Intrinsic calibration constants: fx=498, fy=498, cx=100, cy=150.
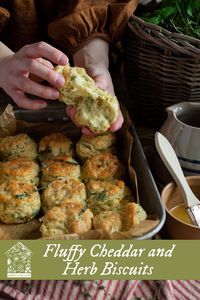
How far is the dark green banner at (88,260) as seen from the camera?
0.97 meters

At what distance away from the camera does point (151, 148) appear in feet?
4.60

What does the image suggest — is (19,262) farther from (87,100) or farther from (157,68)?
(157,68)

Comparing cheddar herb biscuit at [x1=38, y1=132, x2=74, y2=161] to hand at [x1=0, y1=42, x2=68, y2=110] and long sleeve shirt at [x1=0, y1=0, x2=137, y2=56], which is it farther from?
long sleeve shirt at [x1=0, y1=0, x2=137, y2=56]

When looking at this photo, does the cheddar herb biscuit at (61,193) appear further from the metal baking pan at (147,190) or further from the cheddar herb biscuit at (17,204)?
the metal baking pan at (147,190)

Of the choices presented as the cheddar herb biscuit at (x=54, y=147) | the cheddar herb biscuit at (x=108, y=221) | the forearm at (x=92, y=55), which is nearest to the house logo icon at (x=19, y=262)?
the cheddar herb biscuit at (x=108, y=221)

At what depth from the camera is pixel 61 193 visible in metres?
1.14

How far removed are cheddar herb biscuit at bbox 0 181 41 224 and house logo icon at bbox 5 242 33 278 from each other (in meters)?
0.13

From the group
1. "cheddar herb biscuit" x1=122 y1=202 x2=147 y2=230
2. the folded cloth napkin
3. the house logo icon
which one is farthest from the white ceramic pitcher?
the house logo icon

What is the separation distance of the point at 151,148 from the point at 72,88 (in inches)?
13.6

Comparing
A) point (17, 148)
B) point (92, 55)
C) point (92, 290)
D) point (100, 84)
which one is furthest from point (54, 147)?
point (92, 290)

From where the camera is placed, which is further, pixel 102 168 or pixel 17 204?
pixel 102 168

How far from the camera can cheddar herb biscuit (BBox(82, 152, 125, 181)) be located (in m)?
1.22

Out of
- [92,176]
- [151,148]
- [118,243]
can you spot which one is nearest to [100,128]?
[92,176]

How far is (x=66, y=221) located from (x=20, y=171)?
0.21 m
